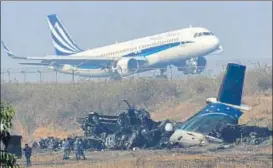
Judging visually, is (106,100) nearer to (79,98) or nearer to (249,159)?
(79,98)

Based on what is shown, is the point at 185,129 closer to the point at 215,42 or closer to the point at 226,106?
the point at 226,106

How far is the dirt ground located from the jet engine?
141 ft

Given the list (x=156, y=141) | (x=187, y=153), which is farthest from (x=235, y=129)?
(x=187, y=153)

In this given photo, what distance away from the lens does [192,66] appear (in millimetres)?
95875

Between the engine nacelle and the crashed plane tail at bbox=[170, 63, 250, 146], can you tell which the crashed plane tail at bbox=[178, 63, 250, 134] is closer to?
the crashed plane tail at bbox=[170, 63, 250, 146]

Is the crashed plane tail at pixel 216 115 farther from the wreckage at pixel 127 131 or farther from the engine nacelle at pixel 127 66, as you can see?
the engine nacelle at pixel 127 66

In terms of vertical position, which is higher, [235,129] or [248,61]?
[248,61]

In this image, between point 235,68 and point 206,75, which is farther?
point 206,75

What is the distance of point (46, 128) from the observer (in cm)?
8169

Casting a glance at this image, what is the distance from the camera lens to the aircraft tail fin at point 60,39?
378ft

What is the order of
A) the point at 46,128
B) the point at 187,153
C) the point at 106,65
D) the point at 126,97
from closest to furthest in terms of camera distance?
the point at 187,153 < the point at 46,128 < the point at 126,97 < the point at 106,65

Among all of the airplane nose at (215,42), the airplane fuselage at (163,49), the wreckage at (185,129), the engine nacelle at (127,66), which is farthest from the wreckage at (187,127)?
the engine nacelle at (127,66)

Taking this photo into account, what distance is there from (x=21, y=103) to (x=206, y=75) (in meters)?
17.7

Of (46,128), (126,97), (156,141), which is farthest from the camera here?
(126,97)
